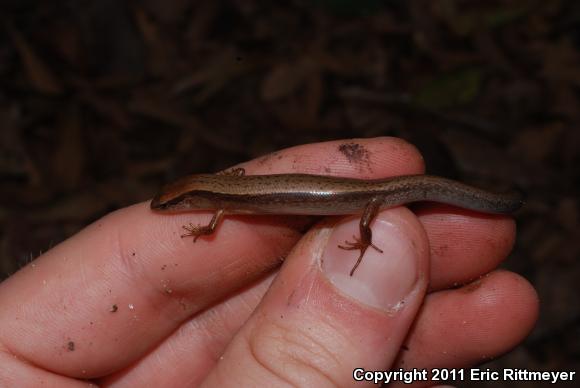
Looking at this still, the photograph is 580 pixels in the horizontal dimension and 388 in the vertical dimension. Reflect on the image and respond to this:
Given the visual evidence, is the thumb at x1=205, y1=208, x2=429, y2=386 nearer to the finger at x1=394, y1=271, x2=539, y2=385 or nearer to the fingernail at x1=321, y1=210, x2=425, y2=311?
the fingernail at x1=321, y1=210, x2=425, y2=311

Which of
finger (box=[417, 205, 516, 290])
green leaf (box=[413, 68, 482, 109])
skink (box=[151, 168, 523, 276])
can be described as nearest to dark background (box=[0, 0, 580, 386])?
green leaf (box=[413, 68, 482, 109])

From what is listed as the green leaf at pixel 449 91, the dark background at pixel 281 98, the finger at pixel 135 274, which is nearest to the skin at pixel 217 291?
the finger at pixel 135 274

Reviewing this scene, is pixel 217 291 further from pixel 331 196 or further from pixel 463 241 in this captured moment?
pixel 463 241

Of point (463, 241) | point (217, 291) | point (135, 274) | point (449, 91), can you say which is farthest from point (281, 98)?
point (135, 274)

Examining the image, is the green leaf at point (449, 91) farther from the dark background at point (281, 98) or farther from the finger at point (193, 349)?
the finger at point (193, 349)

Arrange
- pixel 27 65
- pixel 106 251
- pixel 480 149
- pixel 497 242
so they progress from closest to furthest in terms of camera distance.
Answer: pixel 106 251
pixel 497 242
pixel 480 149
pixel 27 65

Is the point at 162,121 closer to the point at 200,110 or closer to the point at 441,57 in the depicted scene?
the point at 200,110

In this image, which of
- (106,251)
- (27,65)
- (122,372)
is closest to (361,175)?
(106,251)
